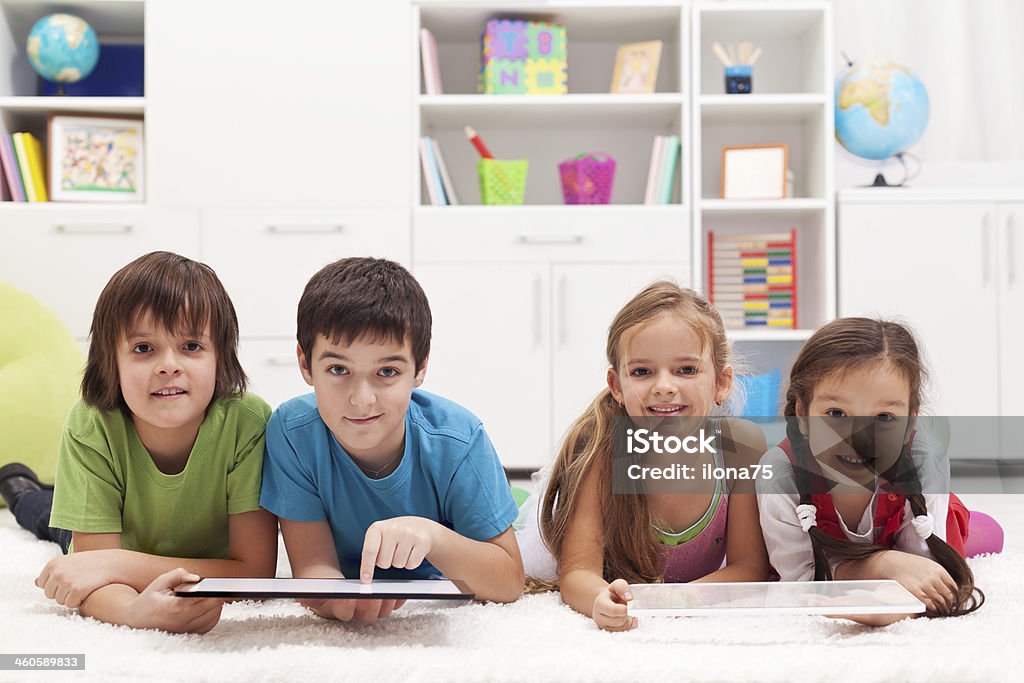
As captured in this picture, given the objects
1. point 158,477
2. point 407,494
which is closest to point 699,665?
point 407,494

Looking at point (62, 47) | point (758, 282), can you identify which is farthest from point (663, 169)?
point (62, 47)

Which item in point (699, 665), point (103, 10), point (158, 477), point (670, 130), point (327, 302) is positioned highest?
point (103, 10)

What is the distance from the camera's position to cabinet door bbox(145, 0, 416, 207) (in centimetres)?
249

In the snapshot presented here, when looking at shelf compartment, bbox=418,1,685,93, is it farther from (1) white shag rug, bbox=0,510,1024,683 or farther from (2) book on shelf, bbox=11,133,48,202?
(1) white shag rug, bbox=0,510,1024,683

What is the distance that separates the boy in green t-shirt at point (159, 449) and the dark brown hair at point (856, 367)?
59 cm

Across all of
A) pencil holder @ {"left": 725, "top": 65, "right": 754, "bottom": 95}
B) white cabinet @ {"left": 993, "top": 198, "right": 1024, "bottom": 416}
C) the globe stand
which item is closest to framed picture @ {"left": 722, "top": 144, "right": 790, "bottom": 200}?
pencil holder @ {"left": 725, "top": 65, "right": 754, "bottom": 95}

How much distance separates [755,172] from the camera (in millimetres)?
2586

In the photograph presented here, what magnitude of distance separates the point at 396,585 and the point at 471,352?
166 cm

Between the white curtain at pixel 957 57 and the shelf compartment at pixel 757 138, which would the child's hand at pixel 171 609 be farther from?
the white curtain at pixel 957 57

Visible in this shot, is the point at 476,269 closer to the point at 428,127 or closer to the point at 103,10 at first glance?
the point at 428,127

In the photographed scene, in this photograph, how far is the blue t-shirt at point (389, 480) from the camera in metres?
1.00

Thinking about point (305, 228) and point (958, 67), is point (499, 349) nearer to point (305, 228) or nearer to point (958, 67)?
point (305, 228)

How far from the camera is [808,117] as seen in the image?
2.72m

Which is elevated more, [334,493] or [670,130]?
[670,130]
